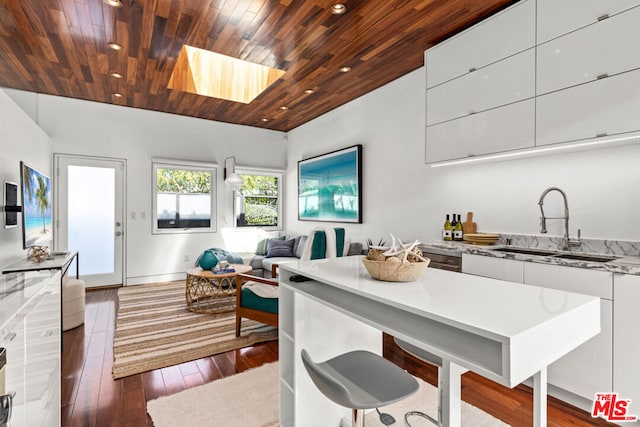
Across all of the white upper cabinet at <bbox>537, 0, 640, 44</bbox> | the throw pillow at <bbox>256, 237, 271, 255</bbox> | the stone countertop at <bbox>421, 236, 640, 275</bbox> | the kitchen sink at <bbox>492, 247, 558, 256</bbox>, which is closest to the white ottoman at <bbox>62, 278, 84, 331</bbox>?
the throw pillow at <bbox>256, 237, 271, 255</bbox>

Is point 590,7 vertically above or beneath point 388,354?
above

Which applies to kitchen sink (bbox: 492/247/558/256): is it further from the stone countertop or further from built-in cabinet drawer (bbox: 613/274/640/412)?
built-in cabinet drawer (bbox: 613/274/640/412)

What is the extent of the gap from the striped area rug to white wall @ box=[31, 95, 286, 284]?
48.6 inches

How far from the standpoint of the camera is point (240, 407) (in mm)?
2031

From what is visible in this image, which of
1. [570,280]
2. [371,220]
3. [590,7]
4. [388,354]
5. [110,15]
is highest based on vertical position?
[110,15]

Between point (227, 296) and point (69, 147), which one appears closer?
point (227, 296)

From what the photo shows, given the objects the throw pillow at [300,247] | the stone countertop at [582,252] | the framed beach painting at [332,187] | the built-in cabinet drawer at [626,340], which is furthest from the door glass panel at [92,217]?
the built-in cabinet drawer at [626,340]

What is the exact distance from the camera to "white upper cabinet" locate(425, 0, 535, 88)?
2.32 metres

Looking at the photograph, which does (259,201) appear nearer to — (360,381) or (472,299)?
(360,381)

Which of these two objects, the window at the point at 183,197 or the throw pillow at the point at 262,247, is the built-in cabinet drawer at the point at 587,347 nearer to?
the throw pillow at the point at 262,247

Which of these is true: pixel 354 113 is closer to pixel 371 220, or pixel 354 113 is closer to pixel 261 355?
pixel 371 220

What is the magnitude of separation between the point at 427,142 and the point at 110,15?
114 inches

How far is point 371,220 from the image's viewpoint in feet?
14.4

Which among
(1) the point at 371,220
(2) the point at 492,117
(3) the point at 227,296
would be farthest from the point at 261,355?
(2) the point at 492,117
